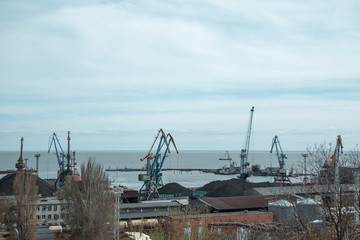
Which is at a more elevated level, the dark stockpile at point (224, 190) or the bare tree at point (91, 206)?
the bare tree at point (91, 206)

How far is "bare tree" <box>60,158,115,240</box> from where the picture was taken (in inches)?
517

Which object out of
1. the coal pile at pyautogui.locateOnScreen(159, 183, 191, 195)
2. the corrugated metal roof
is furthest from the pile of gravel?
the corrugated metal roof

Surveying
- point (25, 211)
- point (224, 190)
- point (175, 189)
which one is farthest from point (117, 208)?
point (175, 189)

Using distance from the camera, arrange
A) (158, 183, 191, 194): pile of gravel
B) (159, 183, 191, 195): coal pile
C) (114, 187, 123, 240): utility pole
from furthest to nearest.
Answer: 1. (158, 183, 191, 194): pile of gravel
2. (159, 183, 191, 195): coal pile
3. (114, 187, 123, 240): utility pole

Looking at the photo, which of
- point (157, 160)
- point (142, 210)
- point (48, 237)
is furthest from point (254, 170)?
point (48, 237)

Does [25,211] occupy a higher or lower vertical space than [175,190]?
higher

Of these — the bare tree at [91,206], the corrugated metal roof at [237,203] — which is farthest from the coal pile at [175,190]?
the bare tree at [91,206]

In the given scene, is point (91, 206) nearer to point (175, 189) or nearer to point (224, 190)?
point (224, 190)

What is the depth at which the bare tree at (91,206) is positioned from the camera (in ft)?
43.1

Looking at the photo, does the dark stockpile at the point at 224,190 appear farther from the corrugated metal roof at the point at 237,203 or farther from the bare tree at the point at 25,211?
the bare tree at the point at 25,211

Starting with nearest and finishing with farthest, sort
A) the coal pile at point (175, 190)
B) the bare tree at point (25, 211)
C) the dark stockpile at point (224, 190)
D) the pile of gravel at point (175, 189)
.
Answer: the bare tree at point (25, 211) < the dark stockpile at point (224, 190) < the coal pile at point (175, 190) < the pile of gravel at point (175, 189)

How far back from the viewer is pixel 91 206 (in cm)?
1325

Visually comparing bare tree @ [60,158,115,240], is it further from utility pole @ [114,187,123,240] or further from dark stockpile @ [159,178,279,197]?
dark stockpile @ [159,178,279,197]

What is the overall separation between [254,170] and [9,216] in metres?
126
